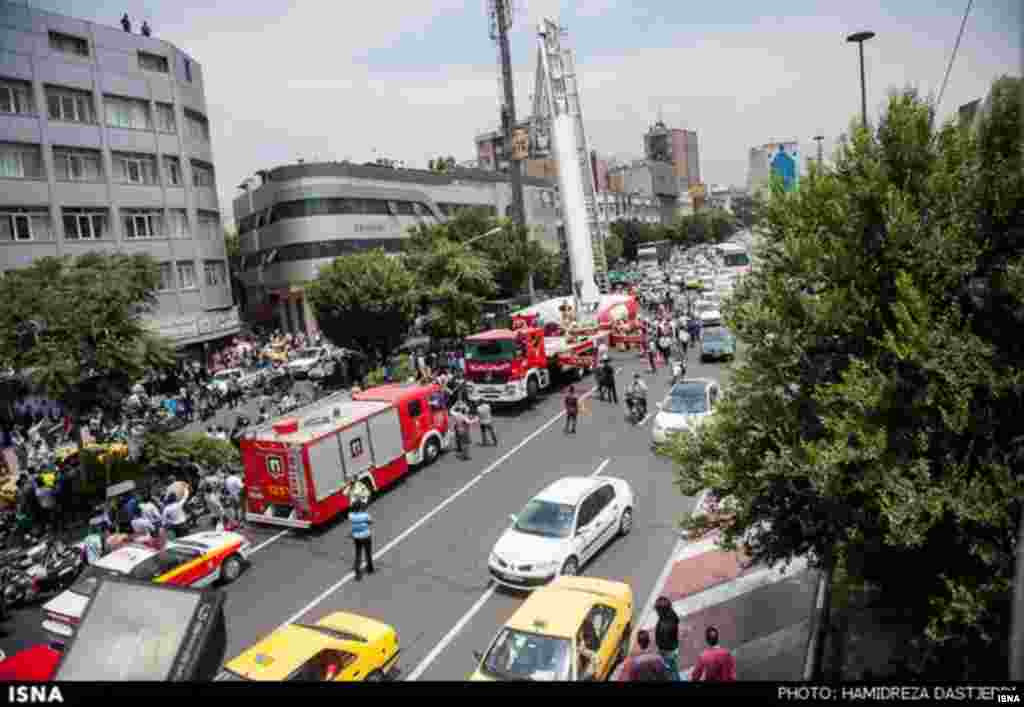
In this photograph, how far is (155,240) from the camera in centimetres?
3584

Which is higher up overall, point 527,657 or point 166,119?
point 166,119

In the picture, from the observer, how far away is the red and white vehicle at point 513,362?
81.5 ft

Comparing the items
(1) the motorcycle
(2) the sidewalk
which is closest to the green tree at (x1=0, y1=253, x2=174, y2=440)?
(1) the motorcycle

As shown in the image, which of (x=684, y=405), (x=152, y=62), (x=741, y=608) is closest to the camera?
(x=741, y=608)

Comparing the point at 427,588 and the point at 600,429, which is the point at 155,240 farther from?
the point at 427,588

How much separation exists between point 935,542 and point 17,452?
27216mm

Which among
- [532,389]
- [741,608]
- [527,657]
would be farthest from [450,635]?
[532,389]

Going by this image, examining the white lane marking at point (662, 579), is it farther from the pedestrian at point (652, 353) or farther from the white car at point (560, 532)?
the pedestrian at point (652, 353)

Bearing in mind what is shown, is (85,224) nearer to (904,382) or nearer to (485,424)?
(485,424)

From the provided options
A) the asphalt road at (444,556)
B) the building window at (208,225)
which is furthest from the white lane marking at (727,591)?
the building window at (208,225)

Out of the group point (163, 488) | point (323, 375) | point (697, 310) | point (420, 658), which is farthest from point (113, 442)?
point (697, 310)

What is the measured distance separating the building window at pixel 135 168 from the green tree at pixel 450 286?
42.9 ft

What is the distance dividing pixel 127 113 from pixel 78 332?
21203mm

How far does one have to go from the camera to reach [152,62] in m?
35.0
